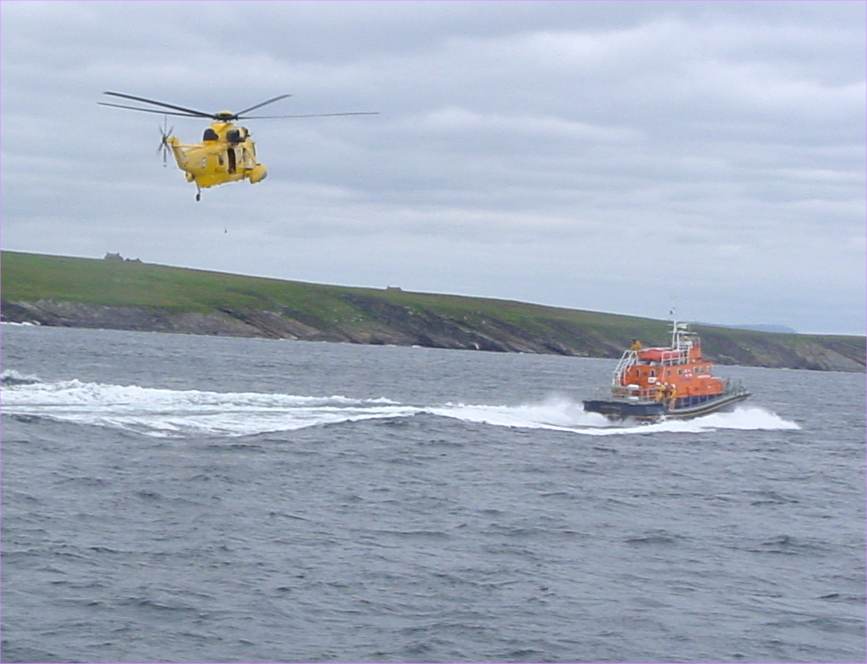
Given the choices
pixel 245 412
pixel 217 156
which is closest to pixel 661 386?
pixel 245 412

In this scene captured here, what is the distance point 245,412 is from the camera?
58.4 metres

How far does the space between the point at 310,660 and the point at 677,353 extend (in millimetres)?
51367

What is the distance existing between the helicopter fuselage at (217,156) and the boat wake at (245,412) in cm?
1266

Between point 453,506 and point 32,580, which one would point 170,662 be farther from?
point 453,506

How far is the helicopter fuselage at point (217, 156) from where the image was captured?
38.0 meters

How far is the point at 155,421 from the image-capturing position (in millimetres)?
51688

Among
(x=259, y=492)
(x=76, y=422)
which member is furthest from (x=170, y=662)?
(x=76, y=422)

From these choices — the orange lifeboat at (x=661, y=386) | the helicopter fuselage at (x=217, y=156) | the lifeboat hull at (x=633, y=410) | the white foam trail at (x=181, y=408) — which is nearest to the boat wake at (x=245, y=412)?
the white foam trail at (x=181, y=408)

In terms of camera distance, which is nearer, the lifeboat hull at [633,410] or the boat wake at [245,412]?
the boat wake at [245,412]

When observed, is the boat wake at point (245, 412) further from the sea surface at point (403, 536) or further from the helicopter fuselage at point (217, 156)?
the helicopter fuselage at point (217, 156)

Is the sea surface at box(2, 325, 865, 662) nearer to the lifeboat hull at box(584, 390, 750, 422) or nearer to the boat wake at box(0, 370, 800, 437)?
the boat wake at box(0, 370, 800, 437)

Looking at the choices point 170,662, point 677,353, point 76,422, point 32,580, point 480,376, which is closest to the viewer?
point 170,662

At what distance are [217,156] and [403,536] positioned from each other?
477 inches

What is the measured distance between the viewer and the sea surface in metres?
24.2
